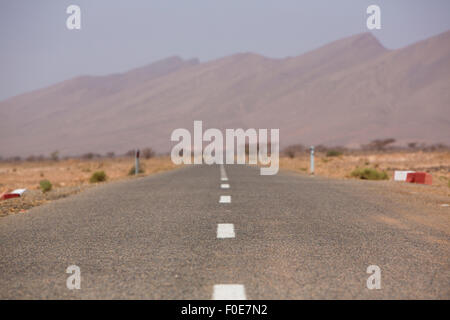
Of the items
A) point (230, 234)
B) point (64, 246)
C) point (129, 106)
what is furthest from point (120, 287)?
point (129, 106)

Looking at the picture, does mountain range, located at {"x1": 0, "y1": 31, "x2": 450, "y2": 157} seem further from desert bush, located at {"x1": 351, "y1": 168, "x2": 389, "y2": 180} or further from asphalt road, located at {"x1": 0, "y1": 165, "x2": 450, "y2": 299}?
asphalt road, located at {"x1": 0, "y1": 165, "x2": 450, "y2": 299}

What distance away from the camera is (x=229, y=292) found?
436 cm

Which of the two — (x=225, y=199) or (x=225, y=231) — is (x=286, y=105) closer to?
(x=225, y=199)

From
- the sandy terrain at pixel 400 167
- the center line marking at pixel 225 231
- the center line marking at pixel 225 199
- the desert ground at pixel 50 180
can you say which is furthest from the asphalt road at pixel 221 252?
the sandy terrain at pixel 400 167

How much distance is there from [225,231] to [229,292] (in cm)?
303

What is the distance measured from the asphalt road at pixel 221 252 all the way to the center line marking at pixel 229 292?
0.09 ft

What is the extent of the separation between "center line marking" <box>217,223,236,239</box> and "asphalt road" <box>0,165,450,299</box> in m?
0.02

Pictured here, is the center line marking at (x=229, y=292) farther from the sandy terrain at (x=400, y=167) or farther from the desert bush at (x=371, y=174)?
the desert bush at (x=371, y=174)

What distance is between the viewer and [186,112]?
15038 cm

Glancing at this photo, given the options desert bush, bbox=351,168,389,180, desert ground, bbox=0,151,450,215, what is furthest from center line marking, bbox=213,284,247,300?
desert bush, bbox=351,168,389,180

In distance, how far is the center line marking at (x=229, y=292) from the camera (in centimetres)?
422

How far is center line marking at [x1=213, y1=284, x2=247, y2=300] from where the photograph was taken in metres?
4.22
